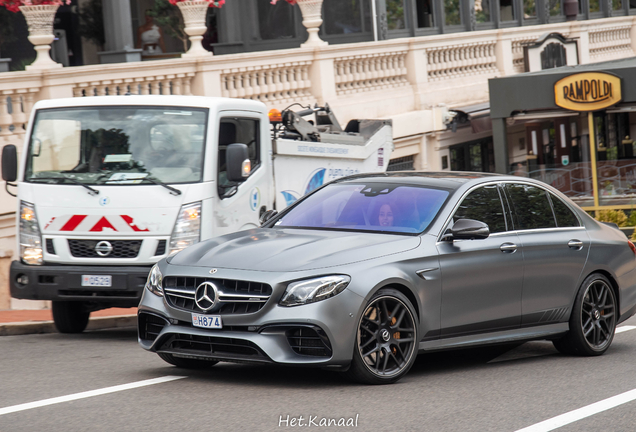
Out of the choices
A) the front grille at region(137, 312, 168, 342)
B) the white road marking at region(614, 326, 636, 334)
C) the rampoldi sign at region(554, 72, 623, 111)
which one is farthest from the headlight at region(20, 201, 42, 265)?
the rampoldi sign at region(554, 72, 623, 111)

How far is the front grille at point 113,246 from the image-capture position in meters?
10.0

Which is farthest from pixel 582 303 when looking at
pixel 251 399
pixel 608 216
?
pixel 608 216

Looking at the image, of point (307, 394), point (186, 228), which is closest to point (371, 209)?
point (307, 394)

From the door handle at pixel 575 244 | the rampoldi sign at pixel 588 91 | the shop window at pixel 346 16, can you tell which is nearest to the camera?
the door handle at pixel 575 244

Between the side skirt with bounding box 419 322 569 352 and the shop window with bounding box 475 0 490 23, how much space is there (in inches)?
750

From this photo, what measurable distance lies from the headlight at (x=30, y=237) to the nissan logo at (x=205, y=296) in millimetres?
3571

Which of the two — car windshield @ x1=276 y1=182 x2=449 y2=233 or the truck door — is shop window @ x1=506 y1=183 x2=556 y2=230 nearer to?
car windshield @ x1=276 y1=182 x2=449 y2=233

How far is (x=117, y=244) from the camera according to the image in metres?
10.1

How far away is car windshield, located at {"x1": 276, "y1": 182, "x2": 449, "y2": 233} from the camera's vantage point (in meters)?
7.96

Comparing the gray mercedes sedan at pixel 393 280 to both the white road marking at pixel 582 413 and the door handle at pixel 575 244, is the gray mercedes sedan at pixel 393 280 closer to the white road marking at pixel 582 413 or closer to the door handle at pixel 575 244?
the door handle at pixel 575 244

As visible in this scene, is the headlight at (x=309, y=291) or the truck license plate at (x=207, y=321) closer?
the headlight at (x=309, y=291)

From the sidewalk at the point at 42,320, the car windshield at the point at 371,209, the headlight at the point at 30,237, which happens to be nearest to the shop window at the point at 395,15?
the sidewalk at the point at 42,320

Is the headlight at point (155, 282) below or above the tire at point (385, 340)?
above

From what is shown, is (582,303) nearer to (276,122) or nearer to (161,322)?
(161,322)
